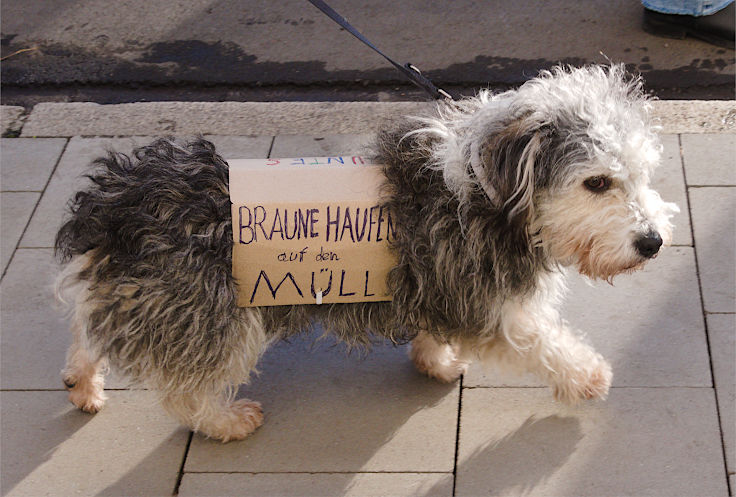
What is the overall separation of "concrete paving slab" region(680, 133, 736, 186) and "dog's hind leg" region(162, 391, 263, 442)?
2.57 meters

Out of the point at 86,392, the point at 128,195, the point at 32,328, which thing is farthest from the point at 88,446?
the point at 128,195

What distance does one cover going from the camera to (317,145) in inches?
198

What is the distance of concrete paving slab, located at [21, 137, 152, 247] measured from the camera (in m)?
4.67

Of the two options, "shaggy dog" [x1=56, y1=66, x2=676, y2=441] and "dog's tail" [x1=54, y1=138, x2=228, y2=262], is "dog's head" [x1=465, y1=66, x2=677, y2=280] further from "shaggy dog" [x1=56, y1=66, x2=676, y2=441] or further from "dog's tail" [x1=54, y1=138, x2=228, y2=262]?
"dog's tail" [x1=54, y1=138, x2=228, y2=262]

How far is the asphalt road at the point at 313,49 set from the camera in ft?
18.6

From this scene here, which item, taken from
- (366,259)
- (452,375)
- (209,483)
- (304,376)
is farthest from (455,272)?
(209,483)

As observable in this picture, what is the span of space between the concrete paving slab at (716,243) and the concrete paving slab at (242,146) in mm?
2380

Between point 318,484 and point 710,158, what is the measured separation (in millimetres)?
2763

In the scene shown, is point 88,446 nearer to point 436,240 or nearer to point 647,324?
point 436,240

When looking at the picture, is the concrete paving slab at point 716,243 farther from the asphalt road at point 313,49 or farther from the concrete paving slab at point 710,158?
the asphalt road at point 313,49

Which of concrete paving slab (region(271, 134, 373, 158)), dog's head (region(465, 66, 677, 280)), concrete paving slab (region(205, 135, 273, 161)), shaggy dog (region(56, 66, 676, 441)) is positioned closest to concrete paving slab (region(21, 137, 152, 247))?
concrete paving slab (region(205, 135, 273, 161))

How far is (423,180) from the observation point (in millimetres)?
3221

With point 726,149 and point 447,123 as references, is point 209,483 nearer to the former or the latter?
point 447,123

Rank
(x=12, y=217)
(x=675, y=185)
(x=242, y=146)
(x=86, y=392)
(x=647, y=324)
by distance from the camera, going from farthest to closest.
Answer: (x=242, y=146) → (x=12, y=217) → (x=675, y=185) → (x=647, y=324) → (x=86, y=392)
